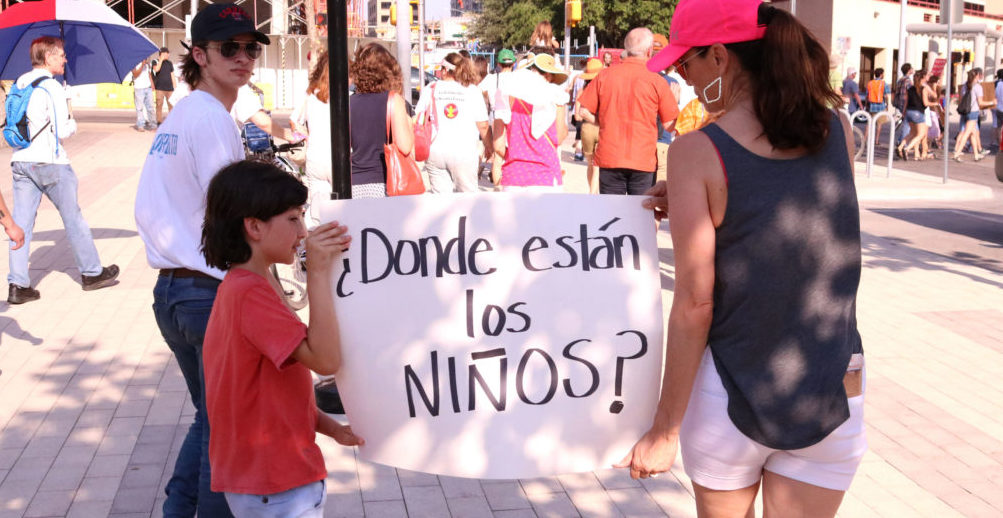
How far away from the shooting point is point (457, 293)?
2883mm

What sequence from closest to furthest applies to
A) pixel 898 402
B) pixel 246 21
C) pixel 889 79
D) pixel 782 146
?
1. pixel 782 146
2. pixel 246 21
3. pixel 898 402
4. pixel 889 79

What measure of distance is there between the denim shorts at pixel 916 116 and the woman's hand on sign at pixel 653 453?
65.5 ft

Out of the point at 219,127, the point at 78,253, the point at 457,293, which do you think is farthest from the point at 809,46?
the point at 78,253

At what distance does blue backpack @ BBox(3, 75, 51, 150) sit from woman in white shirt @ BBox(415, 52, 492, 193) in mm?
2999

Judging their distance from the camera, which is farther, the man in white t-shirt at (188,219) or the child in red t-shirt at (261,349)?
the man in white t-shirt at (188,219)

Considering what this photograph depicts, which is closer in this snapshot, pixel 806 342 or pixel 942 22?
pixel 806 342

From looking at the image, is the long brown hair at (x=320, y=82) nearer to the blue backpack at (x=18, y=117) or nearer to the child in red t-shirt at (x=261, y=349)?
the blue backpack at (x=18, y=117)

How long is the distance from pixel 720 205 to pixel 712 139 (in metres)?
0.14

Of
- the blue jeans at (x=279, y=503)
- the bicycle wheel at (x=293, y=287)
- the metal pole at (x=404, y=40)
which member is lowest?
the bicycle wheel at (x=293, y=287)

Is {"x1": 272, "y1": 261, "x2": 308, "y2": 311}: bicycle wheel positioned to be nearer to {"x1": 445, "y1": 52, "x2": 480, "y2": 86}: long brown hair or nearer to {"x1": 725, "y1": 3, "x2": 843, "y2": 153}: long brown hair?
{"x1": 445, "y1": 52, "x2": 480, "y2": 86}: long brown hair

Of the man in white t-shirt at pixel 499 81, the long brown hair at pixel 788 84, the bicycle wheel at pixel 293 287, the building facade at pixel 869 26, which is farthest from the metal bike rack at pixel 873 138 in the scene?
the building facade at pixel 869 26

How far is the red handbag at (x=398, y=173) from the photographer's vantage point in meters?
7.02

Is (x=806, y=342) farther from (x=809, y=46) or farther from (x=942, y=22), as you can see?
(x=942, y=22)

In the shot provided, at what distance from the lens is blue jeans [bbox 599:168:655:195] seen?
8430 mm
